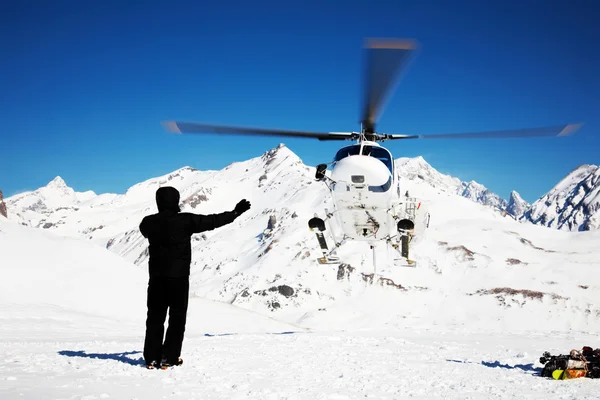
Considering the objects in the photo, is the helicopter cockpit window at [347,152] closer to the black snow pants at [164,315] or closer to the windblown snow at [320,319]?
the windblown snow at [320,319]

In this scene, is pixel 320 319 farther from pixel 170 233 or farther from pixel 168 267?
pixel 170 233

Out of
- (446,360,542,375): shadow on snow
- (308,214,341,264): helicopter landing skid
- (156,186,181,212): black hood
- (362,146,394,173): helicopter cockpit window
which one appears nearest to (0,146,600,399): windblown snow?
(446,360,542,375): shadow on snow

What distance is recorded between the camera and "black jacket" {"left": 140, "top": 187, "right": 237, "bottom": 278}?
7461 mm

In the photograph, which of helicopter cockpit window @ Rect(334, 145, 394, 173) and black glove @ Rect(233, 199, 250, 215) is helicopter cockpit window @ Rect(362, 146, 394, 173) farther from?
black glove @ Rect(233, 199, 250, 215)

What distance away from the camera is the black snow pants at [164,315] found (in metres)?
7.52

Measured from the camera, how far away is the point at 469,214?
163 m

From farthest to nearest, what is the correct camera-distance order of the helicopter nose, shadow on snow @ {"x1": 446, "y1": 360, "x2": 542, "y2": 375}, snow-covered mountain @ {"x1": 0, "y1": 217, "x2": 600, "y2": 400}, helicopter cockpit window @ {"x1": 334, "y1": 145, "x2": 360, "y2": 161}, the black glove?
helicopter cockpit window @ {"x1": 334, "y1": 145, "x2": 360, "y2": 161} < the helicopter nose < shadow on snow @ {"x1": 446, "y1": 360, "x2": 542, "y2": 375} < the black glove < snow-covered mountain @ {"x1": 0, "y1": 217, "x2": 600, "y2": 400}

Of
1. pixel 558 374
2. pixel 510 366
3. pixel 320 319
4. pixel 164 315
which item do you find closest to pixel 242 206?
pixel 164 315

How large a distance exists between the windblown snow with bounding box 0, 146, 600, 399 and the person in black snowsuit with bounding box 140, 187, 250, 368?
43 cm

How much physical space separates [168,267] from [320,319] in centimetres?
10440

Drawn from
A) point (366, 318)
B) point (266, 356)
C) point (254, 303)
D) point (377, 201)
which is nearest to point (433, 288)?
point (366, 318)

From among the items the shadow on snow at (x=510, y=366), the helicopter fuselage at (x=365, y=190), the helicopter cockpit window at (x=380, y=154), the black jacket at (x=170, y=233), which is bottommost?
the shadow on snow at (x=510, y=366)

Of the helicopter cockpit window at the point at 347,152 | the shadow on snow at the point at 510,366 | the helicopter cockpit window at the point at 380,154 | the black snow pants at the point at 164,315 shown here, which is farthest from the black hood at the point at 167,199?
the helicopter cockpit window at the point at 380,154

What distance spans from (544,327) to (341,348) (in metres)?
97.6
